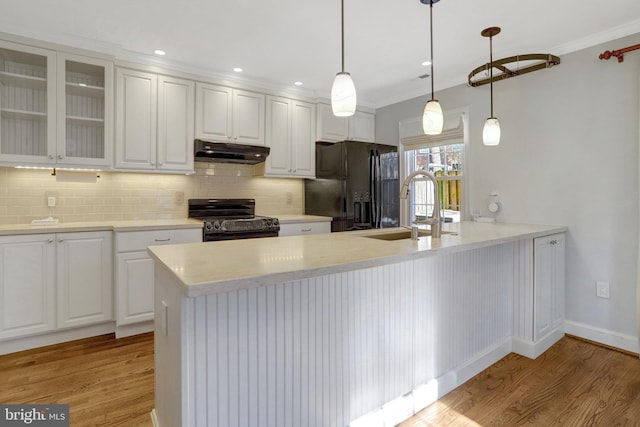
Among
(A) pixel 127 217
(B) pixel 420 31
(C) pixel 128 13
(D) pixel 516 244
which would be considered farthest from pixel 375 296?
(A) pixel 127 217

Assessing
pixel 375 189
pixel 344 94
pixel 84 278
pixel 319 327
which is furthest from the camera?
pixel 375 189

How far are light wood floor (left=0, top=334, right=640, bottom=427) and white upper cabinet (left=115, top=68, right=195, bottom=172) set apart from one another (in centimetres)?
163

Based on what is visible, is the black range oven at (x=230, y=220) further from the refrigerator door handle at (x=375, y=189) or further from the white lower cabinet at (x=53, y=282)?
the refrigerator door handle at (x=375, y=189)

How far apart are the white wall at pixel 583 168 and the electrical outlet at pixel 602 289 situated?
1.3 inches

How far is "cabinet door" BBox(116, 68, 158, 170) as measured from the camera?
303 centimetres

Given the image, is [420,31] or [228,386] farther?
[420,31]

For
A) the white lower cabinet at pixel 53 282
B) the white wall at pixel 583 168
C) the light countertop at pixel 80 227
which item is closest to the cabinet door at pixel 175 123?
the light countertop at pixel 80 227

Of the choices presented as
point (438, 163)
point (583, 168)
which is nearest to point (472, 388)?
point (583, 168)

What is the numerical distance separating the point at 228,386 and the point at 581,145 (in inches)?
123

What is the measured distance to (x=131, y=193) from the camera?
3361mm

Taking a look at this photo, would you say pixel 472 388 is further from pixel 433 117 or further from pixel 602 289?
pixel 433 117

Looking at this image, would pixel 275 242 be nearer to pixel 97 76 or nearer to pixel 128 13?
pixel 128 13

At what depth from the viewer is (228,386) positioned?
1242 mm

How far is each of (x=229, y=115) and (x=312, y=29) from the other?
1341mm
